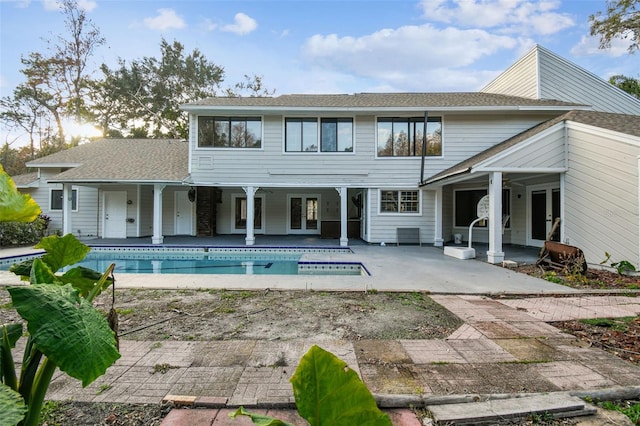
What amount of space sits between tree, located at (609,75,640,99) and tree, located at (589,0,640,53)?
13346mm

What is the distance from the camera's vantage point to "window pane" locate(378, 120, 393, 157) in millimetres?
11820

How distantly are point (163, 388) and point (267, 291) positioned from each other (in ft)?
9.72

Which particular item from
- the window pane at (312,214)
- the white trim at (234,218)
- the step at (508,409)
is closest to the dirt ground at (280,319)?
the step at (508,409)

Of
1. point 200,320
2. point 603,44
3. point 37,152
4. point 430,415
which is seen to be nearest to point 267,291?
point 200,320

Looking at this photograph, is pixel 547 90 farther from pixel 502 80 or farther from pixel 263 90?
pixel 263 90

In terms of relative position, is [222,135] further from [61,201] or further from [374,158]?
[61,201]

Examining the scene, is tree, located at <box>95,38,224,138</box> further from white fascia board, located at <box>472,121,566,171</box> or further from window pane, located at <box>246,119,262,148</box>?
white fascia board, located at <box>472,121,566,171</box>

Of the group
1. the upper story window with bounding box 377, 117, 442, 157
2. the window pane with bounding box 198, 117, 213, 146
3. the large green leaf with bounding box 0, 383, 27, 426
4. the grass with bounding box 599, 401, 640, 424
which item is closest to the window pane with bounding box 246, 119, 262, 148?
the window pane with bounding box 198, 117, 213, 146

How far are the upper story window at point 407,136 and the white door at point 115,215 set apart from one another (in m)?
10.9

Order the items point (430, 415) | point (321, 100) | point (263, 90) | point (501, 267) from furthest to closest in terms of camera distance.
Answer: point (263, 90)
point (321, 100)
point (501, 267)
point (430, 415)

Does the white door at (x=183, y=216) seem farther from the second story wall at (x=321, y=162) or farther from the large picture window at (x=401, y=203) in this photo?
the large picture window at (x=401, y=203)

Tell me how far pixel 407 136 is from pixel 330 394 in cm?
1205

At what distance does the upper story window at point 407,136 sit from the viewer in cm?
1170

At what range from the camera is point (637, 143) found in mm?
6398
